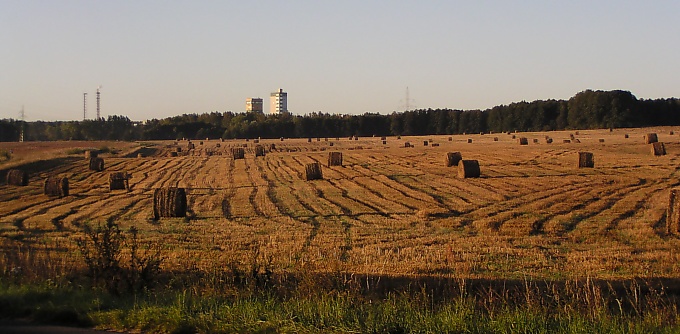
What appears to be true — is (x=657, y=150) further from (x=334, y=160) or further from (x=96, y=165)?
(x=96, y=165)

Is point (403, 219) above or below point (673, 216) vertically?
below

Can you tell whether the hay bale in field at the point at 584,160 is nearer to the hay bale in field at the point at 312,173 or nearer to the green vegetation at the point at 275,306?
the hay bale in field at the point at 312,173

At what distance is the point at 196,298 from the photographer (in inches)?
352

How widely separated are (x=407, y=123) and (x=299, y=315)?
423ft

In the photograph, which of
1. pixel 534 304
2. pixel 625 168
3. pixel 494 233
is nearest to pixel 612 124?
pixel 625 168

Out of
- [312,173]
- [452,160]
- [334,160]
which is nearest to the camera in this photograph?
[312,173]

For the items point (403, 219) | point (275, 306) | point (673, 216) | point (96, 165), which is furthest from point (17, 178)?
point (275, 306)

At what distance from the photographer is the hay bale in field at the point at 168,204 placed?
78.4 ft

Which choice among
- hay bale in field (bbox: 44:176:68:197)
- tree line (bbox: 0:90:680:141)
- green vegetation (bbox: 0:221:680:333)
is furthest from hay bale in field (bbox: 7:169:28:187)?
tree line (bbox: 0:90:680:141)

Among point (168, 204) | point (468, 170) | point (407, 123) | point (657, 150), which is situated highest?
point (407, 123)

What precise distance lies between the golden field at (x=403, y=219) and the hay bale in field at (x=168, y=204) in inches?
20.7

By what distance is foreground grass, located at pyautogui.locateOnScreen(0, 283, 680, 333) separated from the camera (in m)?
7.40

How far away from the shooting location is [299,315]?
26.0ft

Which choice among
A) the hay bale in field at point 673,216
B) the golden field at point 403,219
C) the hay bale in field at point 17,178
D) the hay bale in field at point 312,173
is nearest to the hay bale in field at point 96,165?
the golden field at point 403,219
